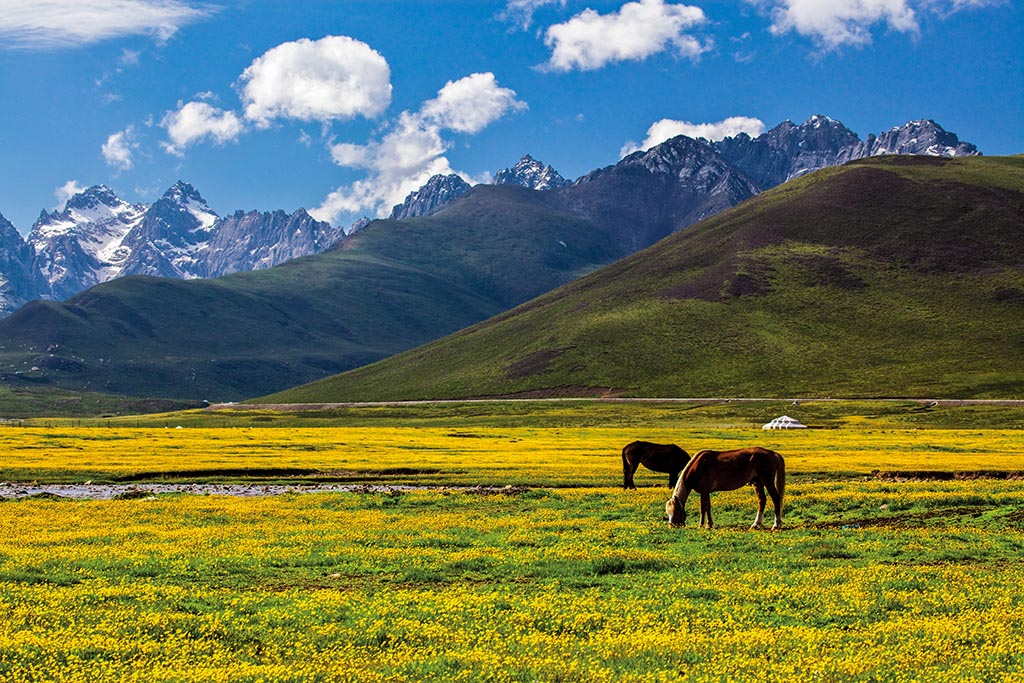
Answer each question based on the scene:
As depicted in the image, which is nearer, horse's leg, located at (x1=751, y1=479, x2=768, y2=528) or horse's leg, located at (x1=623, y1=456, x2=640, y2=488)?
horse's leg, located at (x1=751, y1=479, x2=768, y2=528)

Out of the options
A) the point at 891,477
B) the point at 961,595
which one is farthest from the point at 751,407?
the point at 961,595

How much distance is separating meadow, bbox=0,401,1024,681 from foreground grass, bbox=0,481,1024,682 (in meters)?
0.08

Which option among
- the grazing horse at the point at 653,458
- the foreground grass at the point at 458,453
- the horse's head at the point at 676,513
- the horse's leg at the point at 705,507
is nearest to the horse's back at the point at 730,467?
the horse's leg at the point at 705,507

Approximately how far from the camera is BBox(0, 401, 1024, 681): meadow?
54.5 feet

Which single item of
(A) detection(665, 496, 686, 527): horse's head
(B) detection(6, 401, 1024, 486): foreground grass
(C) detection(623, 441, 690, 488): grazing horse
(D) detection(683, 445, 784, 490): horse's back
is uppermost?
(D) detection(683, 445, 784, 490): horse's back

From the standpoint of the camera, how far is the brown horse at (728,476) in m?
32.9

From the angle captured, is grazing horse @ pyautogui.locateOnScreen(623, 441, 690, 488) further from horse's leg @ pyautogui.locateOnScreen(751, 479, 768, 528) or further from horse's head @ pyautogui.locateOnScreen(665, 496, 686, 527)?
horse's leg @ pyautogui.locateOnScreen(751, 479, 768, 528)

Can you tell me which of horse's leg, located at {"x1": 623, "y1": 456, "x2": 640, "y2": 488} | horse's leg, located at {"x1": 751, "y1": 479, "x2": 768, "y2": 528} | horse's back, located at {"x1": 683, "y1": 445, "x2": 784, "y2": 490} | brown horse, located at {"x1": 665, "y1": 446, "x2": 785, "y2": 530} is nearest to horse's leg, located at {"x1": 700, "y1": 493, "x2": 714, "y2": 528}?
brown horse, located at {"x1": 665, "y1": 446, "x2": 785, "y2": 530}

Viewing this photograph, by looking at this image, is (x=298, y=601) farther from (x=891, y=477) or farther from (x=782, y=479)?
(x=891, y=477)

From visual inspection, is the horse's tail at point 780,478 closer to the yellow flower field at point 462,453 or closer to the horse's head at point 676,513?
the horse's head at point 676,513

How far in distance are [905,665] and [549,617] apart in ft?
24.0

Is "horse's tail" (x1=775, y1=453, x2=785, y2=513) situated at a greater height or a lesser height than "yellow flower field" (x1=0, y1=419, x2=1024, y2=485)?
greater

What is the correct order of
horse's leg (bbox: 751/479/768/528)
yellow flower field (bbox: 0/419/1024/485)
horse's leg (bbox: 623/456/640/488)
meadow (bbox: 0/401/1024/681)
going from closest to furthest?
meadow (bbox: 0/401/1024/681)
horse's leg (bbox: 751/479/768/528)
horse's leg (bbox: 623/456/640/488)
yellow flower field (bbox: 0/419/1024/485)

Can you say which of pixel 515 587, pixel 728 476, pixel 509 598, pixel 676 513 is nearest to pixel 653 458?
pixel 676 513
